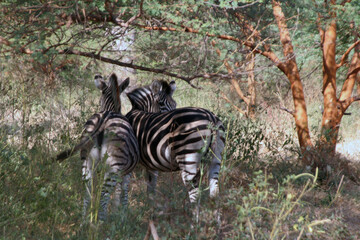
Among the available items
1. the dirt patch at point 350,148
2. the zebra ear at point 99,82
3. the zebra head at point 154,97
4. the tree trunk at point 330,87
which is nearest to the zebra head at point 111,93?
the zebra ear at point 99,82

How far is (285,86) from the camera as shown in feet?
58.9

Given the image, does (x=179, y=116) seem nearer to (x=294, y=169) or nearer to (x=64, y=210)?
(x=64, y=210)

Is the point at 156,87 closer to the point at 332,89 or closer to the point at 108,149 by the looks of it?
the point at 108,149

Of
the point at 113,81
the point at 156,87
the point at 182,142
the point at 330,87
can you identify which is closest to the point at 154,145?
the point at 182,142

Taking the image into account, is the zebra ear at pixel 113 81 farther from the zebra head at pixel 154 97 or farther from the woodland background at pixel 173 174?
the zebra head at pixel 154 97

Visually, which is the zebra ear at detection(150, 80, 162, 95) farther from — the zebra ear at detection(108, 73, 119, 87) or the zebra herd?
the zebra herd

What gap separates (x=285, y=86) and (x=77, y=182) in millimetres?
15207

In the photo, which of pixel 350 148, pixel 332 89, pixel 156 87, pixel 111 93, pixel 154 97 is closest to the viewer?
pixel 111 93

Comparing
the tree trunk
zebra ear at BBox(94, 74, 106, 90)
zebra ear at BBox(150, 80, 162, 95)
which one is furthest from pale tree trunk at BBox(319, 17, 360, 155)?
zebra ear at BBox(94, 74, 106, 90)

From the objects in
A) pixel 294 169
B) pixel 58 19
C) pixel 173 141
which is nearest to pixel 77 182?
pixel 173 141

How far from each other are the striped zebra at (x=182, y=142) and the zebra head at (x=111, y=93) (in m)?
0.32

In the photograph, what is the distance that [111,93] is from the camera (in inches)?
224

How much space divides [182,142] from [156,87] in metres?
1.83

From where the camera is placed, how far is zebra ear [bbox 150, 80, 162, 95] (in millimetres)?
6164
